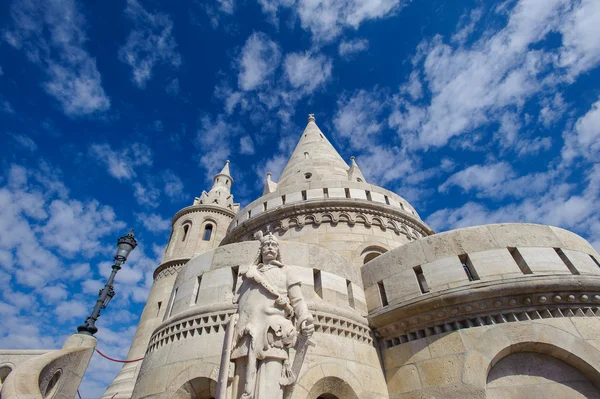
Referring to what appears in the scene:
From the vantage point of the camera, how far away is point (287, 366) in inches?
165

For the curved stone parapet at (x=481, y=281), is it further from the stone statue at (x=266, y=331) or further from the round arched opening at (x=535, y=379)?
the stone statue at (x=266, y=331)

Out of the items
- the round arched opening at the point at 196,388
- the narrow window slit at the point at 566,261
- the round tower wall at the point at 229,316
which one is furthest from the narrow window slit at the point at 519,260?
the round arched opening at the point at 196,388

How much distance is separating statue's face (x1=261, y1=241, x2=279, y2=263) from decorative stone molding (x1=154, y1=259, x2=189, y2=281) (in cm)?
1597

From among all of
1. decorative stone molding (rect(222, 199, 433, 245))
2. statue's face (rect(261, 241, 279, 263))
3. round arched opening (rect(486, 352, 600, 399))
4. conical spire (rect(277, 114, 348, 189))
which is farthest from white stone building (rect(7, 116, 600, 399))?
conical spire (rect(277, 114, 348, 189))

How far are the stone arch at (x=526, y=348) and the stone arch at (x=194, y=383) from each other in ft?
16.3

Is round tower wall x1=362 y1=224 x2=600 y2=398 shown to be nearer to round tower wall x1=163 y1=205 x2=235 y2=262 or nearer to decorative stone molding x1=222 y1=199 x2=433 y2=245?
decorative stone molding x1=222 y1=199 x2=433 y2=245

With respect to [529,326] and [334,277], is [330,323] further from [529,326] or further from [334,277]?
[529,326]

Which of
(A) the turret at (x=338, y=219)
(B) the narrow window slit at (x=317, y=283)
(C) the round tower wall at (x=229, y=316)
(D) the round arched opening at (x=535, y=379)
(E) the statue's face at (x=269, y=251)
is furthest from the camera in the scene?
(A) the turret at (x=338, y=219)

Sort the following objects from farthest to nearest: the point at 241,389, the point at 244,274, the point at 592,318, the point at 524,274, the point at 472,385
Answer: the point at 524,274
the point at 592,318
the point at 472,385
the point at 244,274
the point at 241,389

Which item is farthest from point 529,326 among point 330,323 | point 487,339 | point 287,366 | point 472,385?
point 287,366

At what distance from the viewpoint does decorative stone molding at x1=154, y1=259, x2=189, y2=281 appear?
1958 centimetres

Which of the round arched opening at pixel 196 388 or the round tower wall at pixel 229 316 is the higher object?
the round tower wall at pixel 229 316

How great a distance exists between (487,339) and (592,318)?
7.18ft

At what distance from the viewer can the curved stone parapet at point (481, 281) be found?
7047 mm
